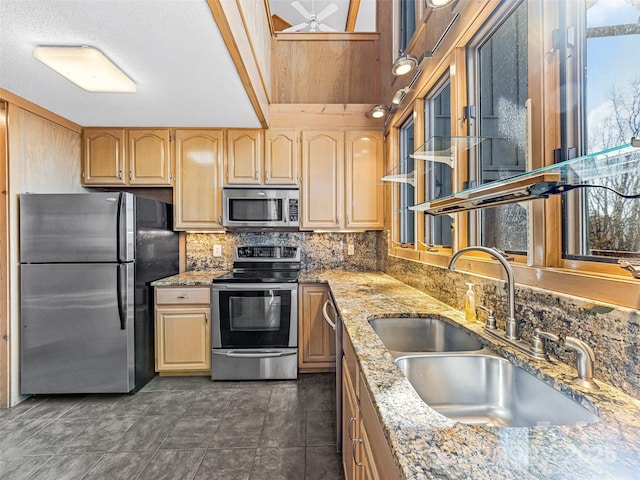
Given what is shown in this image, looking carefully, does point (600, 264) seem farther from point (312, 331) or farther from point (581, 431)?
point (312, 331)

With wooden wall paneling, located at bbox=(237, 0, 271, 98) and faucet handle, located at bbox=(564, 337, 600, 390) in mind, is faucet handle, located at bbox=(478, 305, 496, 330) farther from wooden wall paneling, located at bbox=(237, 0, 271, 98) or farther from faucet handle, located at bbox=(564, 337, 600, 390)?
wooden wall paneling, located at bbox=(237, 0, 271, 98)

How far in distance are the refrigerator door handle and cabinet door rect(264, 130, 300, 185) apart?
149 centimetres

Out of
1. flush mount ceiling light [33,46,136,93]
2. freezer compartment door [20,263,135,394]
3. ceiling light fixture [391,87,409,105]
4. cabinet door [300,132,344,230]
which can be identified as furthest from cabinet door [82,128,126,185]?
ceiling light fixture [391,87,409,105]

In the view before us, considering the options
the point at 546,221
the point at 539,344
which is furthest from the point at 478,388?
the point at 546,221

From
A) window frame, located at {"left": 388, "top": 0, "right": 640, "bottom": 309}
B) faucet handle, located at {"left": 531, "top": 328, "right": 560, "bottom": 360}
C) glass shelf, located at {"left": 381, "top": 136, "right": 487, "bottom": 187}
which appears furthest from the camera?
glass shelf, located at {"left": 381, "top": 136, "right": 487, "bottom": 187}

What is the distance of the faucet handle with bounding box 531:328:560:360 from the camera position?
0.90 meters

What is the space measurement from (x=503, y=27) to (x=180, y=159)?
2759mm

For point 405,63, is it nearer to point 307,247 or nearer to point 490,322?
point 490,322

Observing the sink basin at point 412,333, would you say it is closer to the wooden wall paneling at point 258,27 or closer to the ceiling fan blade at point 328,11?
the wooden wall paneling at point 258,27

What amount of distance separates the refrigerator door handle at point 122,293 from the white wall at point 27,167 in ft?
2.53

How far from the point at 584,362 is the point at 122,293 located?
273 cm

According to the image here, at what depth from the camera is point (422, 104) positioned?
2.13 metres

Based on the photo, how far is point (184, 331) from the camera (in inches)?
106

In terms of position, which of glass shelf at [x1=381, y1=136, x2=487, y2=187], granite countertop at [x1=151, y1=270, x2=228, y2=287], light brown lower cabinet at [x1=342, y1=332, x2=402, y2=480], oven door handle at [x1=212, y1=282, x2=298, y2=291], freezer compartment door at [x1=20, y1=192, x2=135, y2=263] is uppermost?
glass shelf at [x1=381, y1=136, x2=487, y2=187]
